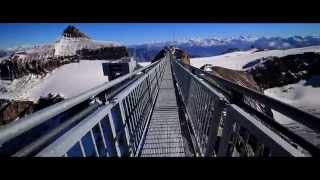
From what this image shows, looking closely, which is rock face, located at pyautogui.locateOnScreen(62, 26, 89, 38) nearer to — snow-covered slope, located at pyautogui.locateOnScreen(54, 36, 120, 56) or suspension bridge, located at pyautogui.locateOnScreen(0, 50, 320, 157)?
snow-covered slope, located at pyautogui.locateOnScreen(54, 36, 120, 56)

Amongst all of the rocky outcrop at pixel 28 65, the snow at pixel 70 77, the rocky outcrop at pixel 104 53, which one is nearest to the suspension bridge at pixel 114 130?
the snow at pixel 70 77

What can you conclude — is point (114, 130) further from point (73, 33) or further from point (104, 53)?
point (73, 33)

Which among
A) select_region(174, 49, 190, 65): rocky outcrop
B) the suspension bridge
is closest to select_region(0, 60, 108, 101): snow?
select_region(174, 49, 190, 65): rocky outcrop

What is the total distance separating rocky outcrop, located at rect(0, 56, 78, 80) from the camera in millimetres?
87806

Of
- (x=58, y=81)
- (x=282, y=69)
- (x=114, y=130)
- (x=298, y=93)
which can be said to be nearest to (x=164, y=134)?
(x=114, y=130)

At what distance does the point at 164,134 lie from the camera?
541 centimetres

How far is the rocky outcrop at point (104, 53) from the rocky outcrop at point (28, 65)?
163 inches

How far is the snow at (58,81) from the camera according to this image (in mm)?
78488

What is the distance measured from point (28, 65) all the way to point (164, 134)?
10324cm
